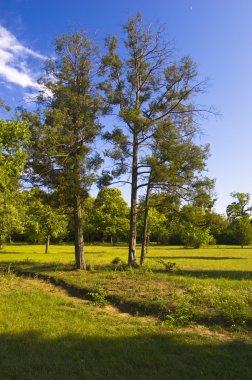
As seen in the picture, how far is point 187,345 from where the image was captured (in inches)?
321

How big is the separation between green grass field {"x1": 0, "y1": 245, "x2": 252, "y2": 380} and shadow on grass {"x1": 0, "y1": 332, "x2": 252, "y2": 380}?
0.02m

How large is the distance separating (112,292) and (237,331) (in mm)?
5644

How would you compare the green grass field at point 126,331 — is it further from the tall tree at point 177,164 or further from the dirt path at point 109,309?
the tall tree at point 177,164

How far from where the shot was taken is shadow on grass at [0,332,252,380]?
6.46 metres

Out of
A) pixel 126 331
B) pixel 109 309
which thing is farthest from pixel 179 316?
pixel 109 309

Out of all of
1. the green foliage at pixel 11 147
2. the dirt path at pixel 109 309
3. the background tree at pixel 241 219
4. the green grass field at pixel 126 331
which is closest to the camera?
the green grass field at pixel 126 331

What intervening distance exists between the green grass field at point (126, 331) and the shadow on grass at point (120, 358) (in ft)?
0.06

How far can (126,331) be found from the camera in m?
9.24

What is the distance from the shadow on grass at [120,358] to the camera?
21.2 feet

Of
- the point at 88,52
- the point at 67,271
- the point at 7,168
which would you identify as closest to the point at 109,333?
the point at 7,168

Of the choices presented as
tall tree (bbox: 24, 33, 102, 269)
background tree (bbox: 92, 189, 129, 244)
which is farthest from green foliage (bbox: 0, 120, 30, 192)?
background tree (bbox: 92, 189, 129, 244)

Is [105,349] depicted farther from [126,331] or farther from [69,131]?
[69,131]

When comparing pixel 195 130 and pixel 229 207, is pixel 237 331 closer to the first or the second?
pixel 195 130

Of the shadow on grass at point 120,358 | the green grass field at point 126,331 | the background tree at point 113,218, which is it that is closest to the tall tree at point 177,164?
the green grass field at point 126,331
